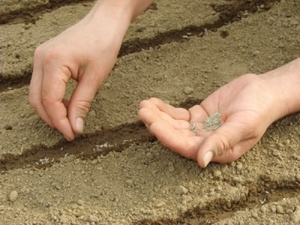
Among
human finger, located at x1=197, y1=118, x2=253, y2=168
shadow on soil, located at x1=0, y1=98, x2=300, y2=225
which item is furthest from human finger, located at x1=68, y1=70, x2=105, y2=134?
human finger, located at x1=197, y1=118, x2=253, y2=168

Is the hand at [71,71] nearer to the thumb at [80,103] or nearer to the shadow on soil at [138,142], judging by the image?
the thumb at [80,103]

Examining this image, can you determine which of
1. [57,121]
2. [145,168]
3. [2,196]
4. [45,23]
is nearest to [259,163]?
[145,168]

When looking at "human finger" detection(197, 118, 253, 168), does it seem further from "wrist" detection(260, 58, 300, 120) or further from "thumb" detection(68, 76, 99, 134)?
"thumb" detection(68, 76, 99, 134)

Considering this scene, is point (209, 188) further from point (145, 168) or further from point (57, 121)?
point (57, 121)

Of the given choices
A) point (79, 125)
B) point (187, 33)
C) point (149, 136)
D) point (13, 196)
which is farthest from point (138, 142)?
point (187, 33)

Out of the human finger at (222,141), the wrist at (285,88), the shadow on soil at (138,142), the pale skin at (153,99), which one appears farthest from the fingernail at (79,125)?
the wrist at (285,88)

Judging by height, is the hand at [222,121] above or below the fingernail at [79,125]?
above

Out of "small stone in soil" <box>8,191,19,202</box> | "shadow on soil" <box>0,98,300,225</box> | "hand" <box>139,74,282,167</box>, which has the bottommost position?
"small stone in soil" <box>8,191,19,202</box>

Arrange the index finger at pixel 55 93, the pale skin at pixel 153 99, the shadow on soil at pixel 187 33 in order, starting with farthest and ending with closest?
1. the shadow on soil at pixel 187 33
2. the index finger at pixel 55 93
3. the pale skin at pixel 153 99

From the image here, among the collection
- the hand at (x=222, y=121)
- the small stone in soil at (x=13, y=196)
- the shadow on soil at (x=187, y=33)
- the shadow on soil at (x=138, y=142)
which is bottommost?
the small stone in soil at (x=13, y=196)
